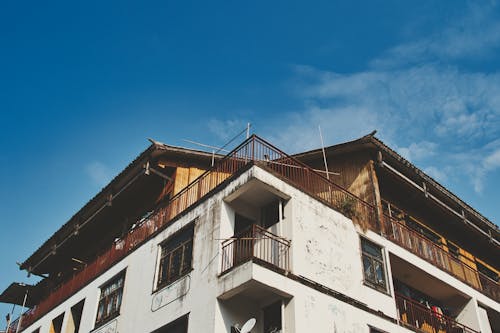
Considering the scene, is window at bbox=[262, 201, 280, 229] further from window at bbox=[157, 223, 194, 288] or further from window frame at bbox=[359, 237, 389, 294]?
window frame at bbox=[359, 237, 389, 294]

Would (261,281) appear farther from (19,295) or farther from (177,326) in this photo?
(19,295)

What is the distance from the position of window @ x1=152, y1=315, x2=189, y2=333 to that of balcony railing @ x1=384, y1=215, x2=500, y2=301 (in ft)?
26.8

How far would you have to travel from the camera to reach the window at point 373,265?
1845cm

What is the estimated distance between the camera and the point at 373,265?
18969 millimetres

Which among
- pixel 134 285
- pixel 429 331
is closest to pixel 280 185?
pixel 134 285

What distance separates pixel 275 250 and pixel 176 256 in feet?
11.8

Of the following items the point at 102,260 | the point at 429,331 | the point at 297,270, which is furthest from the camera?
the point at 102,260

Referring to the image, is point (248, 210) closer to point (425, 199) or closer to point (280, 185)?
point (280, 185)

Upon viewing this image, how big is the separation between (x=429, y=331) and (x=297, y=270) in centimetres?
841

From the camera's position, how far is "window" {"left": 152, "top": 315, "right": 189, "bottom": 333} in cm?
1594

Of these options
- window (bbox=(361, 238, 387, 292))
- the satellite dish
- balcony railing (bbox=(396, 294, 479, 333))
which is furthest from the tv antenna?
balcony railing (bbox=(396, 294, 479, 333))

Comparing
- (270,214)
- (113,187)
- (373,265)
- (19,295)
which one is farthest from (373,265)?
(19,295)

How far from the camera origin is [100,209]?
25.3 m

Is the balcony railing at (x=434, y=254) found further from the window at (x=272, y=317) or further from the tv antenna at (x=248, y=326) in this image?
the tv antenna at (x=248, y=326)
